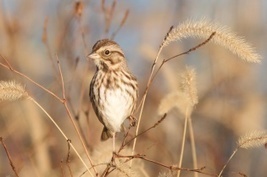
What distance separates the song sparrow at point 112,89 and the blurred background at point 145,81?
0.57 meters

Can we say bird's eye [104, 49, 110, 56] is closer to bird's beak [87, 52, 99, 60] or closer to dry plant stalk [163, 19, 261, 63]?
bird's beak [87, 52, 99, 60]

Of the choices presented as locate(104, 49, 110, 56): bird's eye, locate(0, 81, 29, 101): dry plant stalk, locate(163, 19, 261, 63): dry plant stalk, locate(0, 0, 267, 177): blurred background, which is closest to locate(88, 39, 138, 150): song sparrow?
locate(104, 49, 110, 56): bird's eye

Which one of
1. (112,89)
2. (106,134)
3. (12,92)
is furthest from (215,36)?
(106,134)

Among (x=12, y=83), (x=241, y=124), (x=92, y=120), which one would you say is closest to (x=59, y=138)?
(x=92, y=120)

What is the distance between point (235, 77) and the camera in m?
7.14

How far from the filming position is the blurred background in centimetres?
602

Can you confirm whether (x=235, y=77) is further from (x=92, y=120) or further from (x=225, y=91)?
(x=92, y=120)

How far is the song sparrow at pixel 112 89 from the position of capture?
469 centimetres

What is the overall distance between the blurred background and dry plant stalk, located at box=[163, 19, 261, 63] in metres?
1.77

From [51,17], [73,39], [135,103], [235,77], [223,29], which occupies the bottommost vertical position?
[223,29]

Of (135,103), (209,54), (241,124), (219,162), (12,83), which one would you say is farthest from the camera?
(209,54)

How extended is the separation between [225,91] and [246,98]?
0.19m

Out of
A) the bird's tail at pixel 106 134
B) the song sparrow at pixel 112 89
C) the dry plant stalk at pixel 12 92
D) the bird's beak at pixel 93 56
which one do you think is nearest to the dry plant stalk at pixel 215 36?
the dry plant stalk at pixel 12 92

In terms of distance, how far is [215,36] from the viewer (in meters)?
3.54
